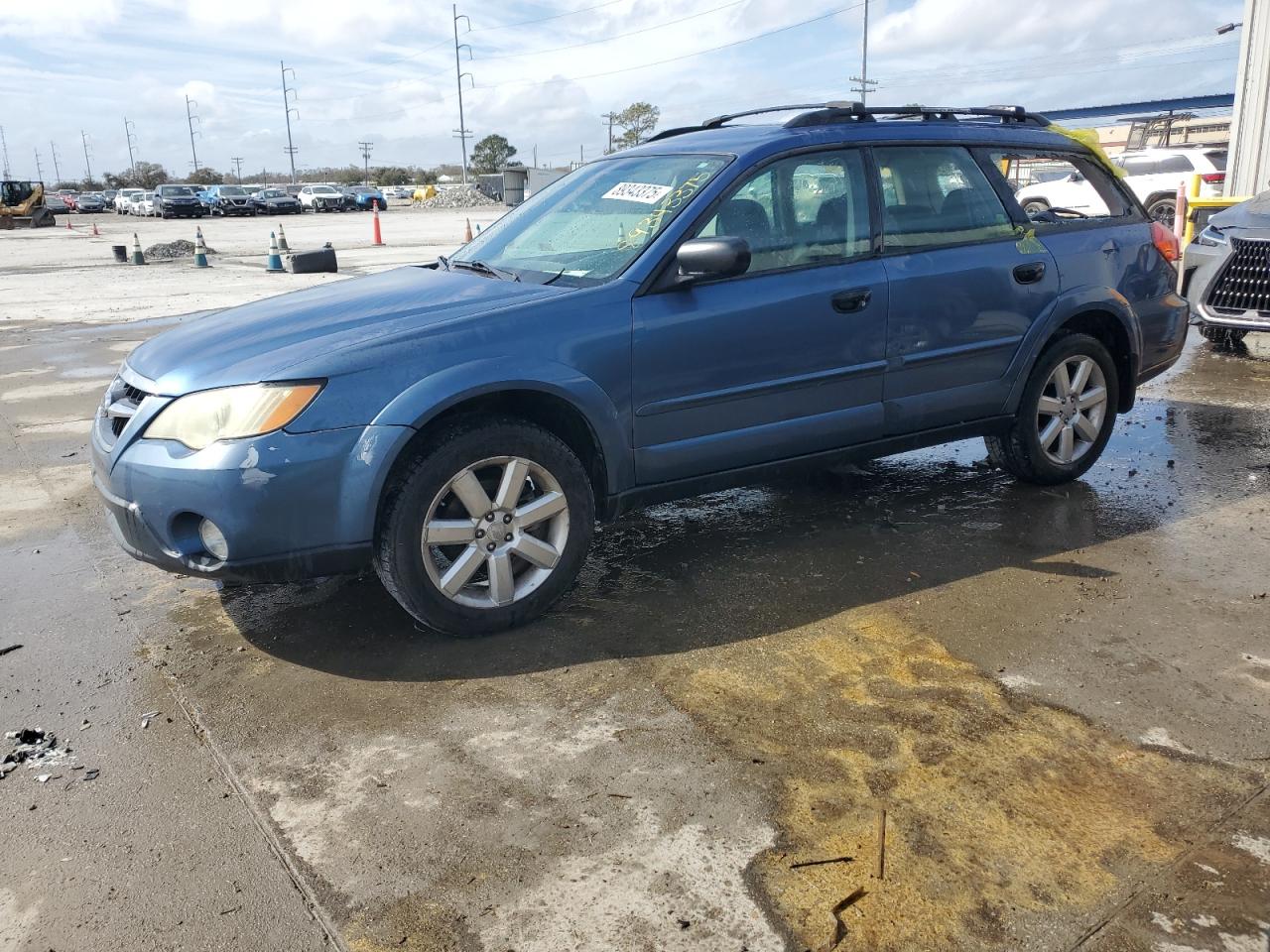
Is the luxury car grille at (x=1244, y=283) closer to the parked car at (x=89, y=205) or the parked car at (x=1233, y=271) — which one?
the parked car at (x=1233, y=271)

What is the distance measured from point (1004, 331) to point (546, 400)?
2.27 meters

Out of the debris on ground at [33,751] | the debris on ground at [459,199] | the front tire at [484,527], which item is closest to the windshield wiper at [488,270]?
the front tire at [484,527]

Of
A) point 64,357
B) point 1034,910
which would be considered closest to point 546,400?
point 1034,910

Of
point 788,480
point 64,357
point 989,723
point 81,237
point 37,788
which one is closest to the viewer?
point 37,788

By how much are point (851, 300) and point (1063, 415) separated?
1.59 metres

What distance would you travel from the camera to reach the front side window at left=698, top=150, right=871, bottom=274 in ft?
13.5

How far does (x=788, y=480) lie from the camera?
562cm

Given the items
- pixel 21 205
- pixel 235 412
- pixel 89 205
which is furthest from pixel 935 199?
pixel 89 205

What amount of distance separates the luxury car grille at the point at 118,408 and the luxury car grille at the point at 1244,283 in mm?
7900

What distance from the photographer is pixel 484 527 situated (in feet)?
11.8

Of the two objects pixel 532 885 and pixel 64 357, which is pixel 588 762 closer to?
pixel 532 885

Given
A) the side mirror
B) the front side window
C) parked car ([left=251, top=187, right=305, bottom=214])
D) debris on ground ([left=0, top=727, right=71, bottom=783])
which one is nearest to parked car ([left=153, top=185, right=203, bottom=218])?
parked car ([left=251, top=187, right=305, bottom=214])

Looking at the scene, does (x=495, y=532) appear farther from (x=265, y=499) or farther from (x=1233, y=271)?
(x=1233, y=271)

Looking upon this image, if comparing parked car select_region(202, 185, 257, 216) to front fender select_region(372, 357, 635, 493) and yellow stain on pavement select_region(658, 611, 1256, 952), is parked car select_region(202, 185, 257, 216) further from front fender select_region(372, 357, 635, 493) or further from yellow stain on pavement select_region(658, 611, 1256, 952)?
yellow stain on pavement select_region(658, 611, 1256, 952)
